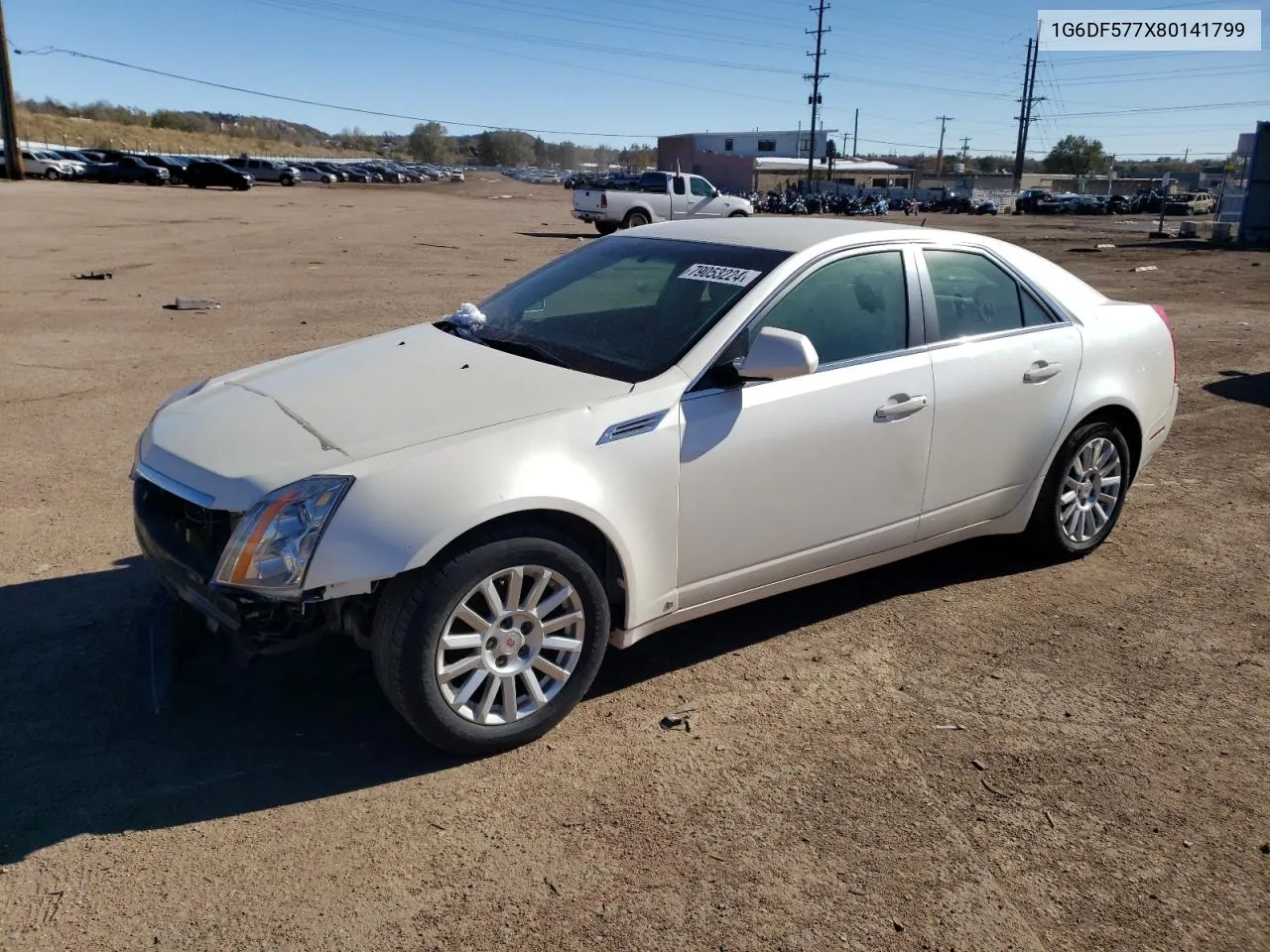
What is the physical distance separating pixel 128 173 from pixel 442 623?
5944cm

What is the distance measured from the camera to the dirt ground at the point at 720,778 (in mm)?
2680

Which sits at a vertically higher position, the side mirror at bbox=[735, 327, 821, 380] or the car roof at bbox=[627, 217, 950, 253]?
the car roof at bbox=[627, 217, 950, 253]

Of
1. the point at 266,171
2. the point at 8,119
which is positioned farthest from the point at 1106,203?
the point at 8,119

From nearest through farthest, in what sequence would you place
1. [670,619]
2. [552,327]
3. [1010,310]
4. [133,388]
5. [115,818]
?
[115,818] < [670,619] < [552,327] < [1010,310] < [133,388]

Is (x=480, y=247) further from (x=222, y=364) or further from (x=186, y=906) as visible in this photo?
(x=186, y=906)

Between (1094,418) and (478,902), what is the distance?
377cm

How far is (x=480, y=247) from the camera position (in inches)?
882

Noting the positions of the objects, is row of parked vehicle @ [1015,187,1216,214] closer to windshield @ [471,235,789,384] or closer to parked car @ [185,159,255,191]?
parked car @ [185,159,255,191]

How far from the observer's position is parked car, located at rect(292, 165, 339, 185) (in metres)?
72.8

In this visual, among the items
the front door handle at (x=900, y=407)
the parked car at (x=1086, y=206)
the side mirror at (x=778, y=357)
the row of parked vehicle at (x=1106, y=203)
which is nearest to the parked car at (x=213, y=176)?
the row of parked vehicle at (x=1106, y=203)

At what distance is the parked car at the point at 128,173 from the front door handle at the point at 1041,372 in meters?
58.1

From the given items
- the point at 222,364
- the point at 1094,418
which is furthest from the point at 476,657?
the point at 222,364

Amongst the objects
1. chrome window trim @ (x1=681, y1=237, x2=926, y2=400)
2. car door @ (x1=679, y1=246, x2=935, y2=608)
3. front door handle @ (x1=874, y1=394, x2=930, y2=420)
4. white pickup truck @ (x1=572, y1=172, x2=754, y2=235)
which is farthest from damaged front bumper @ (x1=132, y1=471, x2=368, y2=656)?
white pickup truck @ (x1=572, y1=172, x2=754, y2=235)

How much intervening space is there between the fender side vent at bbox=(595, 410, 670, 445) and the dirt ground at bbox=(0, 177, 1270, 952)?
1033 mm
